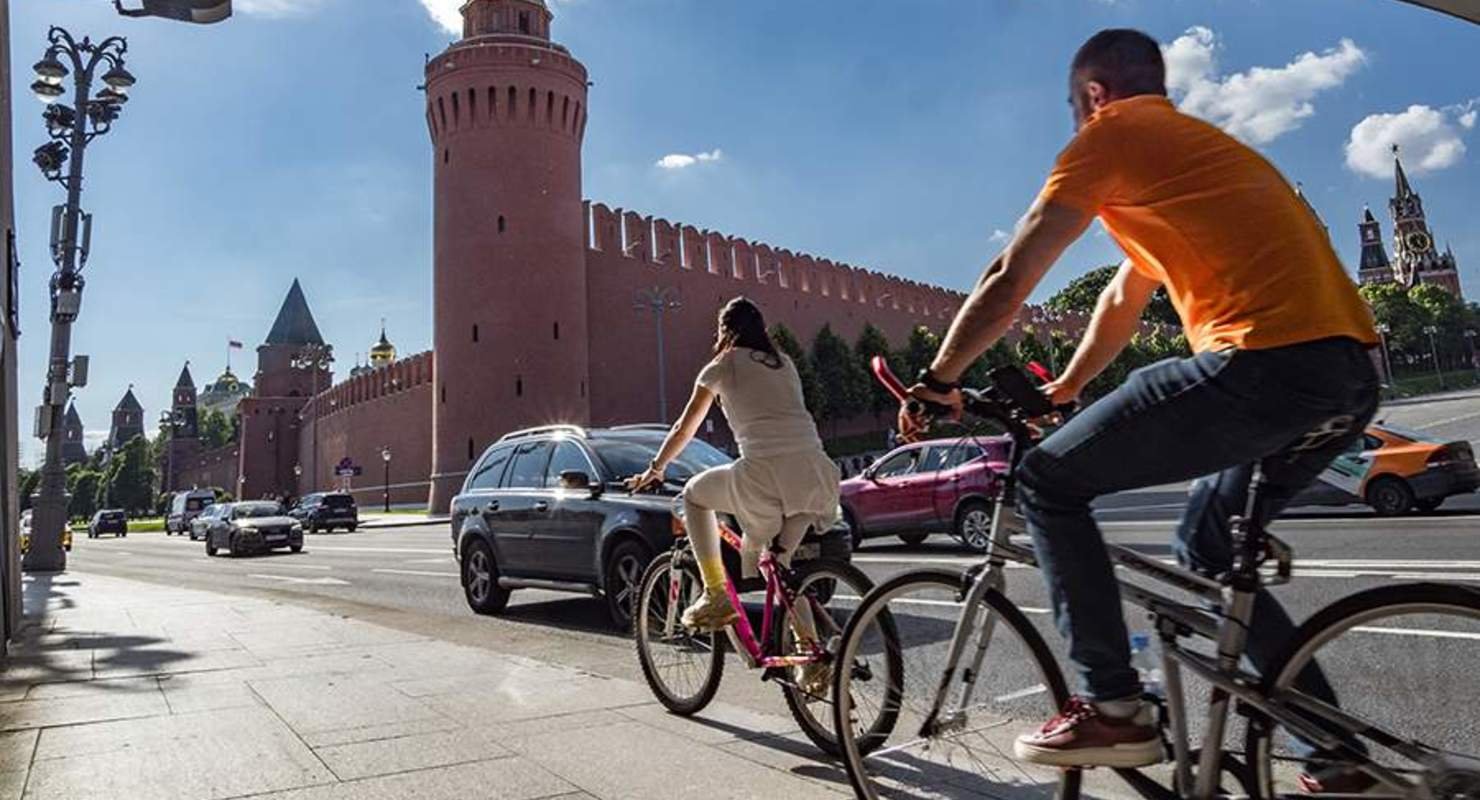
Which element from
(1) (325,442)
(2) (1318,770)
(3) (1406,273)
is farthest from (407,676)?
(3) (1406,273)

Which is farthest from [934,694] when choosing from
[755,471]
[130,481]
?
[130,481]

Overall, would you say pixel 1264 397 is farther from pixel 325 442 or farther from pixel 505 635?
pixel 325 442

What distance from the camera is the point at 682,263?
168ft

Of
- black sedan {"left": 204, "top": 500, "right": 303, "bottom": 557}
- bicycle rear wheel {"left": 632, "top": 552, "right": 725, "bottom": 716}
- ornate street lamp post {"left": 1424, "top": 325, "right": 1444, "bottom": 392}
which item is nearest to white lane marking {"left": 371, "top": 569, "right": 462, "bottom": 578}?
bicycle rear wheel {"left": 632, "top": 552, "right": 725, "bottom": 716}

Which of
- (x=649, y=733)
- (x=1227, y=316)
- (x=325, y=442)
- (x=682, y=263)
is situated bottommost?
(x=649, y=733)

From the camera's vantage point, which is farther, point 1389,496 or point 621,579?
point 1389,496

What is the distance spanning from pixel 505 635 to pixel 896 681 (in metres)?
5.09

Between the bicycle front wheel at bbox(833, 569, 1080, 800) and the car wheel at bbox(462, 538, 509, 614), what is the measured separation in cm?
662

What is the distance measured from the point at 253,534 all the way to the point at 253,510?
Answer: 8.13ft

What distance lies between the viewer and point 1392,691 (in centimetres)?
229

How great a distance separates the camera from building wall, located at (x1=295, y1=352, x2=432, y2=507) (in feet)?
178

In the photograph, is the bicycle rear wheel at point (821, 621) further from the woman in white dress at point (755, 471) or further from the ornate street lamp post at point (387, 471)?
the ornate street lamp post at point (387, 471)

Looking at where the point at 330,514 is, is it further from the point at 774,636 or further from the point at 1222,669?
the point at 1222,669

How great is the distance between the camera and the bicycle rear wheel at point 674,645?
4.47 m
